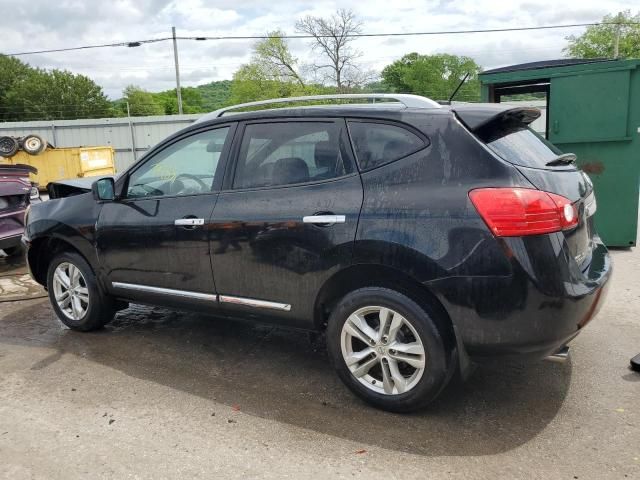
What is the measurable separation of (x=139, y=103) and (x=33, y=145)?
9390cm

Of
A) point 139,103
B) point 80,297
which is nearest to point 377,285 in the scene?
point 80,297

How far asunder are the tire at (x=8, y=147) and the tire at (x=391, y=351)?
17414mm

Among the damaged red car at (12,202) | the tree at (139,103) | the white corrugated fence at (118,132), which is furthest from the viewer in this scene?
the tree at (139,103)

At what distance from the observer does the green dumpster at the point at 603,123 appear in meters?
6.31

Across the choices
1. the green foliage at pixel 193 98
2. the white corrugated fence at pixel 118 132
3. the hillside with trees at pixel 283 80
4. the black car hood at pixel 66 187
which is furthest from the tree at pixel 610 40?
the green foliage at pixel 193 98

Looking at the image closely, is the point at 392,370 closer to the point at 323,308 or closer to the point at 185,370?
the point at 323,308

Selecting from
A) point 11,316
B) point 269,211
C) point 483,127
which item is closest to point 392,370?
point 269,211

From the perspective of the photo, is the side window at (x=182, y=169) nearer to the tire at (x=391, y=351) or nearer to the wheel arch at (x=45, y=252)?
the wheel arch at (x=45, y=252)

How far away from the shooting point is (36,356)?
4.31 m

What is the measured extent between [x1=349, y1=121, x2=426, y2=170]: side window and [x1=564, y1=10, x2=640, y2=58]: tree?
57157 mm

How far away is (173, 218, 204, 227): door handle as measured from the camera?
379 cm

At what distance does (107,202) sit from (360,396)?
98.2 inches

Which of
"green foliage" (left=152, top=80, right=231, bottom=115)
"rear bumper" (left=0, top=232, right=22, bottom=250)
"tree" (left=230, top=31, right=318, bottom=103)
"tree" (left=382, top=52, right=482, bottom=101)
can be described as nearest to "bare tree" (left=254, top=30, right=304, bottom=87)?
"tree" (left=230, top=31, right=318, bottom=103)

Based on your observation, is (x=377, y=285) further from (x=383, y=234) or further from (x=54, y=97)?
(x=54, y=97)
